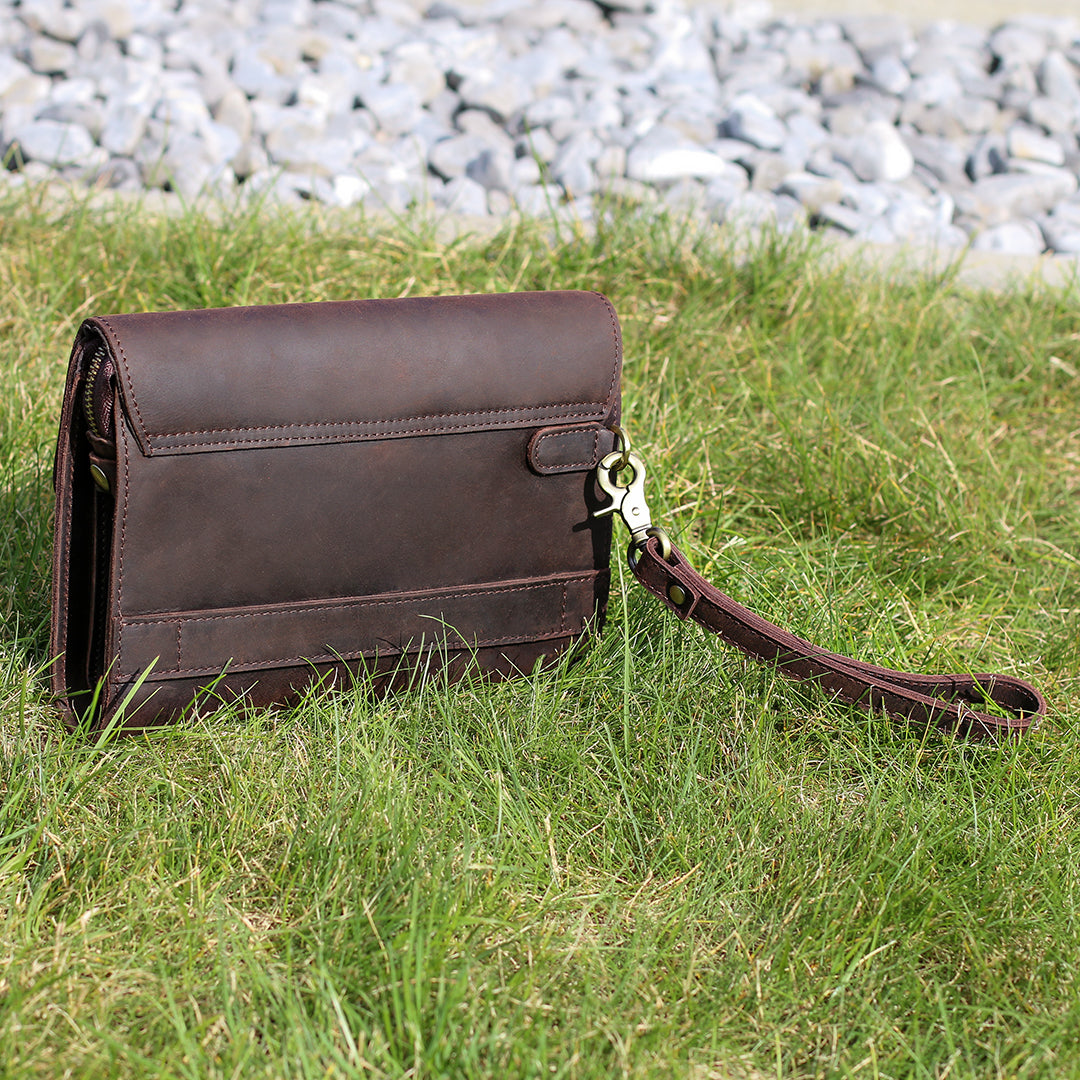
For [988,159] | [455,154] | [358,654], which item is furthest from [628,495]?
[988,159]

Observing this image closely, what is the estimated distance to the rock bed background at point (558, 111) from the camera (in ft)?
12.9

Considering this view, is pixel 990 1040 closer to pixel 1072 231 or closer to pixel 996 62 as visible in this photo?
pixel 1072 231

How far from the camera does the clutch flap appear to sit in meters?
1.54

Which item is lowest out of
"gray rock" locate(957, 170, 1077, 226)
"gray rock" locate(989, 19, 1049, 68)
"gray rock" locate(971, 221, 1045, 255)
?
"gray rock" locate(971, 221, 1045, 255)

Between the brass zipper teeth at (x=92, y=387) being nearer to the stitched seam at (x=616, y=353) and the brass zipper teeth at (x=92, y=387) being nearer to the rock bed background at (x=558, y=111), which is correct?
the stitched seam at (x=616, y=353)

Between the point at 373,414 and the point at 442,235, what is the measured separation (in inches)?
70.7

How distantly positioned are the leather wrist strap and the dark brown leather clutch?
152mm

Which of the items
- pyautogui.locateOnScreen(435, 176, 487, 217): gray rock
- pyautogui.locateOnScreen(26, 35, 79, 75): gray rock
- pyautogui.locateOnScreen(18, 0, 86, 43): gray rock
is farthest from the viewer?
pyautogui.locateOnScreen(18, 0, 86, 43): gray rock

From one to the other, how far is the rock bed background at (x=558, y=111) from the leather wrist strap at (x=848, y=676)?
189 cm

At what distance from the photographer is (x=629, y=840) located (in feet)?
5.26

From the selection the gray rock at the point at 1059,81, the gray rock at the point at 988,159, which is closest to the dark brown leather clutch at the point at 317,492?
the gray rock at the point at 988,159

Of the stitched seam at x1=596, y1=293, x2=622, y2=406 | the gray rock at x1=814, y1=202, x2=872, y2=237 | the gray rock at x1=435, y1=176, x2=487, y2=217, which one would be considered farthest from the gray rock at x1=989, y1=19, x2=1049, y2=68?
the stitched seam at x1=596, y1=293, x2=622, y2=406

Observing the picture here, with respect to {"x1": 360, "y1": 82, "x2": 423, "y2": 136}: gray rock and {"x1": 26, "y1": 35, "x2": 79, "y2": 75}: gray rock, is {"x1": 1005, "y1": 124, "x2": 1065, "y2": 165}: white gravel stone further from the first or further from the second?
{"x1": 26, "y1": 35, "x2": 79, "y2": 75}: gray rock

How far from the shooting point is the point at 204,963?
1.34m
